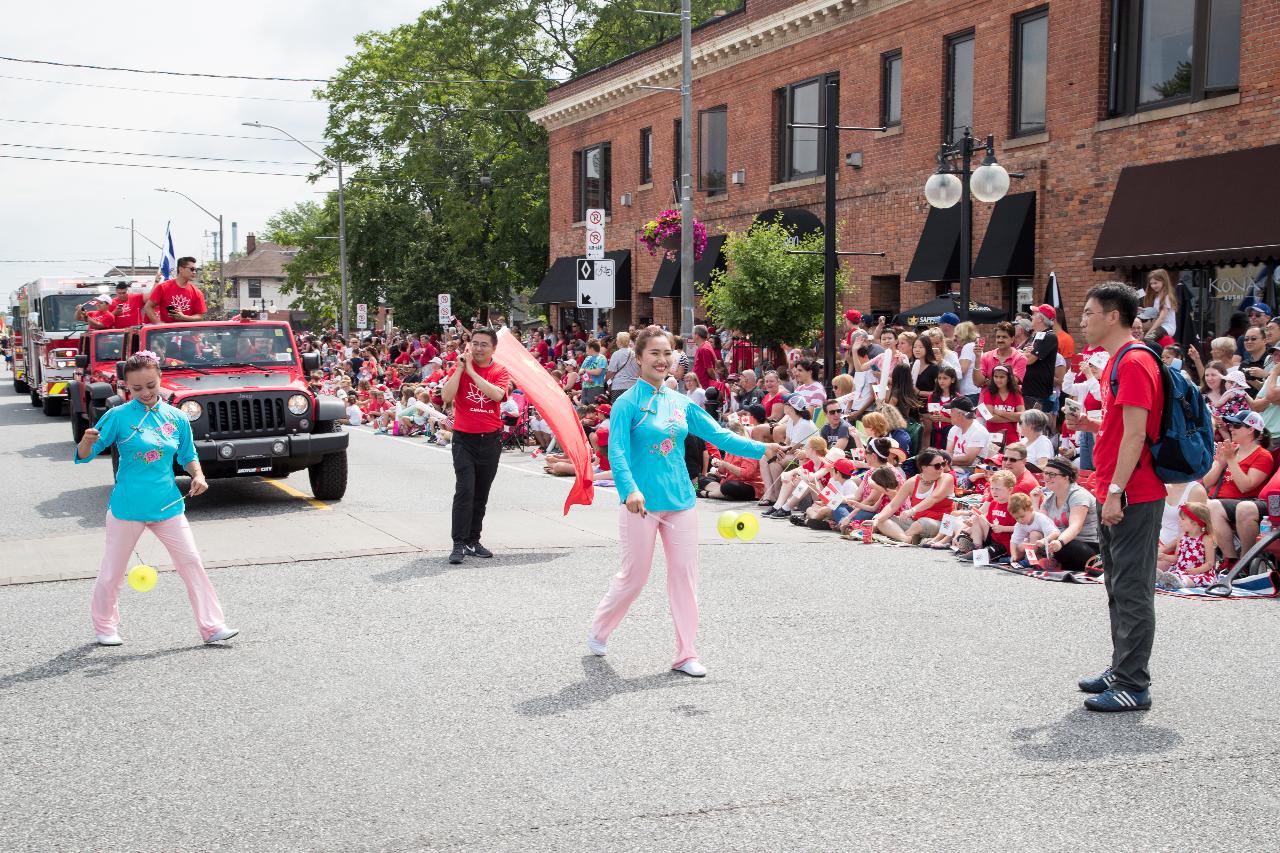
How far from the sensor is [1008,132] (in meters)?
22.1

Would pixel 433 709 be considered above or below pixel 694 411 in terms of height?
below

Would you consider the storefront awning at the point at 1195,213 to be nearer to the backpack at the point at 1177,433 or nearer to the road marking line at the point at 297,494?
the backpack at the point at 1177,433

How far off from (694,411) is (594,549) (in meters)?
4.23

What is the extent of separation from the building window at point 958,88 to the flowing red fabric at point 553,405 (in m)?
14.9

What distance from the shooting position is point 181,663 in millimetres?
7051

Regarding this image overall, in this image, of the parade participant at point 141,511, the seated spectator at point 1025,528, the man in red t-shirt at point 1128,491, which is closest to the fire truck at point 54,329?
the parade participant at point 141,511

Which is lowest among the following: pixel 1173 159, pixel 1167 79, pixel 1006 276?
pixel 1006 276

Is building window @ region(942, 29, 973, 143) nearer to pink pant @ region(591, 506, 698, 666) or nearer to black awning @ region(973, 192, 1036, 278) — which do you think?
black awning @ region(973, 192, 1036, 278)

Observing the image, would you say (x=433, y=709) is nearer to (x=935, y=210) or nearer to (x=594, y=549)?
(x=594, y=549)

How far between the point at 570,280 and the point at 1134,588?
33.2m

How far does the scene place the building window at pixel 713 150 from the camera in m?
31.4

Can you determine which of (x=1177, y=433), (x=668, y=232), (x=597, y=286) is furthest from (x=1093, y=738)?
(x=668, y=232)

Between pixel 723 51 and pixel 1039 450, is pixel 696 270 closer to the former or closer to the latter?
pixel 723 51

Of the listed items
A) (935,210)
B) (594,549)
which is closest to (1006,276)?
(935,210)
